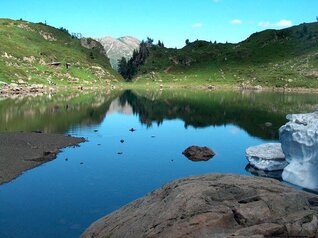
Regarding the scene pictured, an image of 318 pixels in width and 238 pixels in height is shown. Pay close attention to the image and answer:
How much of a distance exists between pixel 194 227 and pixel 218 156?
131 ft

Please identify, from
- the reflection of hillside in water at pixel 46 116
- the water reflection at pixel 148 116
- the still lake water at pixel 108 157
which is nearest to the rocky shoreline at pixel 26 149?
the still lake water at pixel 108 157

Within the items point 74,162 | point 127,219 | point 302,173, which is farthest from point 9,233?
point 302,173

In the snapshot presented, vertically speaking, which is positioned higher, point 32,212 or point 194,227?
point 194,227

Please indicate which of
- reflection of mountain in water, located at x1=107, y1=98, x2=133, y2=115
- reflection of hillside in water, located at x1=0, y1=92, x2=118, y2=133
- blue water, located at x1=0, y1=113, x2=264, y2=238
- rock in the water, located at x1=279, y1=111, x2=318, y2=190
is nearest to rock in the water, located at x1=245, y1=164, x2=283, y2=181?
blue water, located at x1=0, y1=113, x2=264, y2=238

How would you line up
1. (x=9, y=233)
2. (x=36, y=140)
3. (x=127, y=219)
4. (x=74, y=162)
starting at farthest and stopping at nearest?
(x=36, y=140)
(x=74, y=162)
(x=9, y=233)
(x=127, y=219)

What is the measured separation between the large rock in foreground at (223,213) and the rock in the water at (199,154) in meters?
32.0

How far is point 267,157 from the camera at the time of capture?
158ft

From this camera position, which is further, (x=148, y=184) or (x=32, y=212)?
(x=148, y=184)

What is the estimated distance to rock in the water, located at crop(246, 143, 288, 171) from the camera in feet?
154

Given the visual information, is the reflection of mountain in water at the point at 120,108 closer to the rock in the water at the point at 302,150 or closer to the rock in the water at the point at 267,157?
the rock in the water at the point at 267,157

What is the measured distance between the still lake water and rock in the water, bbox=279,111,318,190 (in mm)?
7391

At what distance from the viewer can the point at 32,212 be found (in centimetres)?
3281

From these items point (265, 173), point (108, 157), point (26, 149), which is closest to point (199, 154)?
point (265, 173)

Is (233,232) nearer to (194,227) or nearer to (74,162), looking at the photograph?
(194,227)
